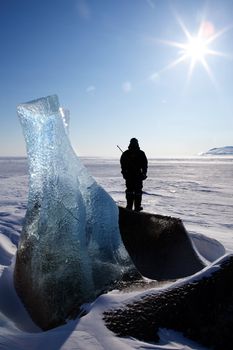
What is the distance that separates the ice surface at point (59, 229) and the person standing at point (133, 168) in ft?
12.2

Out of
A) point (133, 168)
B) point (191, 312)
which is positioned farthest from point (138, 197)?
point (191, 312)

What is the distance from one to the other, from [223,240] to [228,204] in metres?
5.27

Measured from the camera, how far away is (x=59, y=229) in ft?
9.70

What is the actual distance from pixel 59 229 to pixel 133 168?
167 inches

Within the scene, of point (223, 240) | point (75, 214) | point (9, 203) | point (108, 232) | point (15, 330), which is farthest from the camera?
point (9, 203)

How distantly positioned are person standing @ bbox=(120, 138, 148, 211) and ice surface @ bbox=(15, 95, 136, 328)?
3720mm

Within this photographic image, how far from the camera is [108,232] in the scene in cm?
325

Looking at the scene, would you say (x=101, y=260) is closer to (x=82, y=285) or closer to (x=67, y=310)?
(x=82, y=285)

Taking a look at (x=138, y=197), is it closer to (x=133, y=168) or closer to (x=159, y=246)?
(x=133, y=168)

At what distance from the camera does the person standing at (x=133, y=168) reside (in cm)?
700

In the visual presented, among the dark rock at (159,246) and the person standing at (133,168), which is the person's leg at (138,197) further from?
the dark rock at (159,246)

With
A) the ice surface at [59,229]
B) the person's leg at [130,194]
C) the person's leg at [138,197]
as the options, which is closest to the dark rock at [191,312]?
the ice surface at [59,229]

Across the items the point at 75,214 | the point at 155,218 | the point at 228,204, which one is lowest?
the point at 228,204

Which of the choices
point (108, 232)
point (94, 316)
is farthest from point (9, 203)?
point (94, 316)
